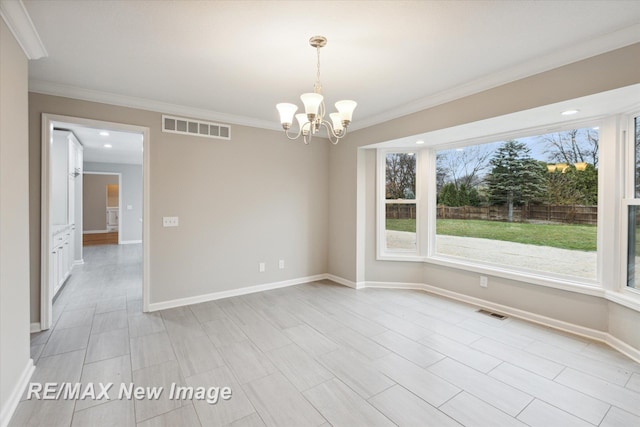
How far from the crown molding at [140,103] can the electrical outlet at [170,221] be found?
134cm

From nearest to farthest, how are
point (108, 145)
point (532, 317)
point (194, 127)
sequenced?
1. point (532, 317)
2. point (194, 127)
3. point (108, 145)

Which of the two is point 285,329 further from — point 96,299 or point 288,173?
point 96,299

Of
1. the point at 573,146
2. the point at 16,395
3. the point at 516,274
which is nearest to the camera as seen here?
the point at 16,395

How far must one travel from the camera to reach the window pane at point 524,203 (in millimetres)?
3115

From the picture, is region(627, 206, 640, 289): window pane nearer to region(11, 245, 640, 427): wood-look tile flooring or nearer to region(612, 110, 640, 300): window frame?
region(612, 110, 640, 300): window frame

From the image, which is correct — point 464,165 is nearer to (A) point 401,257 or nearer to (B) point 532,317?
(A) point 401,257

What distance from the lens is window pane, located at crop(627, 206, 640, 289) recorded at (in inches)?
104

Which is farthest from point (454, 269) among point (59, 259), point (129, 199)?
point (129, 199)

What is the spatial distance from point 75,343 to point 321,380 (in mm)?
2442

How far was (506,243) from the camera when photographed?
147 inches

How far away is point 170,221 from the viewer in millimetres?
3746

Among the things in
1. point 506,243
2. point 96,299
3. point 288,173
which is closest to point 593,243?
point 506,243

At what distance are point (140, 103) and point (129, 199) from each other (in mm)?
7167

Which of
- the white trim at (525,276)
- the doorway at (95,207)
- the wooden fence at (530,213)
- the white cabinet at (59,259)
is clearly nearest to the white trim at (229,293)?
the white cabinet at (59,259)
